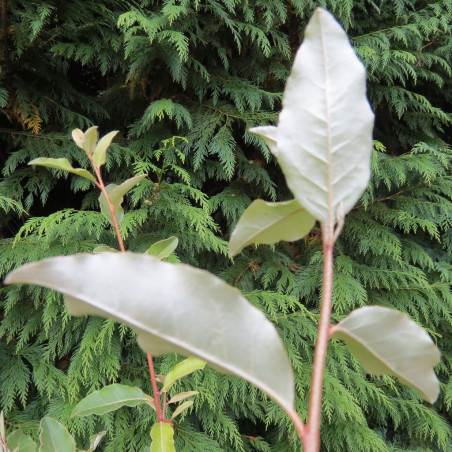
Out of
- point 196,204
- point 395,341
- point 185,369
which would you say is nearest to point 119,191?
point 185,369

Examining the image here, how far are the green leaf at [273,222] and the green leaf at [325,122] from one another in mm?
40

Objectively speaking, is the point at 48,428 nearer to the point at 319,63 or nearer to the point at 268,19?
the point at 319,63

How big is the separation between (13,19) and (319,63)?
5.11 ft

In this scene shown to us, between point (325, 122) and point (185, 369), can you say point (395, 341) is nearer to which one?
point (325, 122)

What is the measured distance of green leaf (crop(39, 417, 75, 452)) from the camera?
57cm

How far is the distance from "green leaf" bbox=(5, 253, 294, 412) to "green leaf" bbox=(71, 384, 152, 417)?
495 mm

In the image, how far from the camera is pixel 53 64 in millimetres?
1560

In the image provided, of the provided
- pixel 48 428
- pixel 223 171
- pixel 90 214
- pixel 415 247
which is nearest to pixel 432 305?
pixel 415 247

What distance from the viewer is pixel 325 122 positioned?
27cm

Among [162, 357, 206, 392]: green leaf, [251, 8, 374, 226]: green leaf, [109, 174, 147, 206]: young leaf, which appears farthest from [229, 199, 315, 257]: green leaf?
[162, 357, 206, 392]: green leaf

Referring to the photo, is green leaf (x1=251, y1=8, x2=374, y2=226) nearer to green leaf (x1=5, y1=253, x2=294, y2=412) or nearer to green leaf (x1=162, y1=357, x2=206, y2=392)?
green leaf (x1=5, y1=253, x2=294, y2=412)

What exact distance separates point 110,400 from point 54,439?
0.11 metres

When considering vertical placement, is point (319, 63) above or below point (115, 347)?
above

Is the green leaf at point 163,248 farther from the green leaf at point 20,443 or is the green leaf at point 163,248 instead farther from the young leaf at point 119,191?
the green leaf at point 20,443
